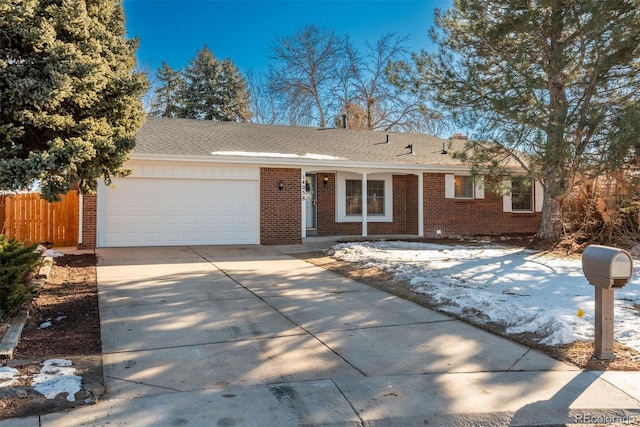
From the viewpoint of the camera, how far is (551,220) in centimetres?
1258

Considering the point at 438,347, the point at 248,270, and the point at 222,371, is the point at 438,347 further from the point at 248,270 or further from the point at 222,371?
the point at 248,270

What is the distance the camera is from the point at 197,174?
13.9 m

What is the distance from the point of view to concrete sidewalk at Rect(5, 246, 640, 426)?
3332mm

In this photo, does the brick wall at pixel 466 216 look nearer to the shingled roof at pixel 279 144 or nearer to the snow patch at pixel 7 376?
the shingled roof at pixel 279 144

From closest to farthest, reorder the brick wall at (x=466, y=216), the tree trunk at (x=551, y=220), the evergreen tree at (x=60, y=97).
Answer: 1. the evergreen tree at (x=60, y=97)
2. the tree trunk at (x=551, y=220)
3. the brick wall at (x=466, y=216)

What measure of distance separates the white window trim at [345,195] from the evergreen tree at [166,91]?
862 inches

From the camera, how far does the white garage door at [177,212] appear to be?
1315cm

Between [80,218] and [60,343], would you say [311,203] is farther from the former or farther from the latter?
[60,343]

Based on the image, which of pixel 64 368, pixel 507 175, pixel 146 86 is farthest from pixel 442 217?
pixel 64 368

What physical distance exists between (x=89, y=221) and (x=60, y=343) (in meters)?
8.79

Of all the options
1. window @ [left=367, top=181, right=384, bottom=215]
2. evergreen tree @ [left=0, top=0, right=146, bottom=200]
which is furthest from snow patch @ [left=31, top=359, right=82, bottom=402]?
window @ [left=367, top=181, right=384, bottom=215]

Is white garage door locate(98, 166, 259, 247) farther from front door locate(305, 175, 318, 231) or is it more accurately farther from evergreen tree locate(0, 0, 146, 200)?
evergreen tree locate(0, 0, 146, 200)

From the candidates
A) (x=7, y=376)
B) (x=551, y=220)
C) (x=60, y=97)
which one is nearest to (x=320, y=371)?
(x=7, y=376)

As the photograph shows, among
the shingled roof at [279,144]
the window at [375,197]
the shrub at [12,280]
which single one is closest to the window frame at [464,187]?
the shingled roof at [279,144]
